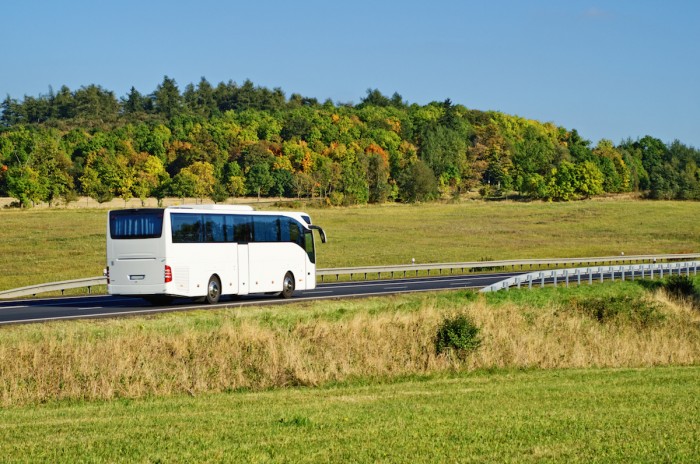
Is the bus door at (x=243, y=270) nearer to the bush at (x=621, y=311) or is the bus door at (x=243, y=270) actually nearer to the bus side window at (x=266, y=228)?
the bus side window at (x=266, y=228)

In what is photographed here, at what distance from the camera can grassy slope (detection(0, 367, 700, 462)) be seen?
35.5ft

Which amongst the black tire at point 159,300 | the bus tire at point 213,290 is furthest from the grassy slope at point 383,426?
the black tire at point 159,300

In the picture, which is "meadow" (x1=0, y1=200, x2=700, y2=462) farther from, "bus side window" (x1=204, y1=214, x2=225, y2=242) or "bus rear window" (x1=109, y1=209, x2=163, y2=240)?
"bus rear window" (x1=109, y1=209, x2=163, y2=240)

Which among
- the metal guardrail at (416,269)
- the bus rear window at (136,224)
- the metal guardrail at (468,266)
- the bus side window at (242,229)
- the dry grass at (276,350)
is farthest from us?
the metal guardrail at (468,266)

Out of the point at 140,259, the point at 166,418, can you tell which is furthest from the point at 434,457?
the point at 140,259

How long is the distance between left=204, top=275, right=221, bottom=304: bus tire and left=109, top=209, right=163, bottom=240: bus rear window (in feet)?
9.74

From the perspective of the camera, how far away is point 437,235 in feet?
282

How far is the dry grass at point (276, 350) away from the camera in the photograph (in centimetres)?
1764

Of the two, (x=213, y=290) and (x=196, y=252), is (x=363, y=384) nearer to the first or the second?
(x=196, y=252)

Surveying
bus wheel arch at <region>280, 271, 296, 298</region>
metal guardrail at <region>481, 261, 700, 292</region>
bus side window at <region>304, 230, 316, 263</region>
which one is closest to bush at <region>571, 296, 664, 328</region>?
metal guardrail at <region>481, 261, 700, 292</region>

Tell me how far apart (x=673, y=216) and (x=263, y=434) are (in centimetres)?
10518

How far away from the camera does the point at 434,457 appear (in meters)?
10.6

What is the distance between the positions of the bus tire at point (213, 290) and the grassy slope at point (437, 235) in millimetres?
14539

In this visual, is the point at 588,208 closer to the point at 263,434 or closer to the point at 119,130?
the point at 119,130
